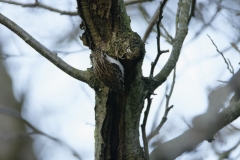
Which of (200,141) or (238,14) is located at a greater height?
(238,14)

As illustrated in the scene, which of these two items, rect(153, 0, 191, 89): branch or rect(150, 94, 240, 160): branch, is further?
rect(153, 0, 191, 89): branch

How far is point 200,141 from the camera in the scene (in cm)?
115

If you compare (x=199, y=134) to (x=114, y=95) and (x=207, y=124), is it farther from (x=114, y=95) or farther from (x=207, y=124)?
(x=114, y=95)

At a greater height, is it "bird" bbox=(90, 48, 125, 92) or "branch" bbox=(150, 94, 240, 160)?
"bird" bbox=(90, 48, 125, 92)

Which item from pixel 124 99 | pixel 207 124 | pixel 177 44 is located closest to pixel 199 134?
pixel 207 124

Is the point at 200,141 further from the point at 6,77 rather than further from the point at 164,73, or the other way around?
the point at 6,77

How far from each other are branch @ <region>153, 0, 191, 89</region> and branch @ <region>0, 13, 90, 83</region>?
0.88 ft

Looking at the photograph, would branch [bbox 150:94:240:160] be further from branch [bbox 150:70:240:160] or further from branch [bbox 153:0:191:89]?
branch [bbox 153:0:191:89]

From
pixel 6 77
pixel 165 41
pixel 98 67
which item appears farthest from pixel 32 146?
pixel 98 67

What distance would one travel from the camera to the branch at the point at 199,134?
1.14 meters

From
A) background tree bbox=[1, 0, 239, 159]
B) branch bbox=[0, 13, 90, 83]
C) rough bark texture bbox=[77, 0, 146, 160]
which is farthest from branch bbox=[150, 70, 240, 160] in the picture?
branch bbox=[0, 13, 90, 83]

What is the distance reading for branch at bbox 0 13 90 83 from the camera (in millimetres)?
1283

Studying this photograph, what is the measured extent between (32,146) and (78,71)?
1.80m

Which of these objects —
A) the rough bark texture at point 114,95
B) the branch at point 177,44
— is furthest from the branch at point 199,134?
the branch at point 177,44
